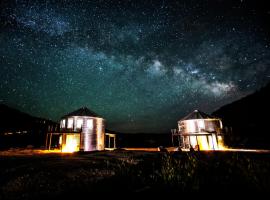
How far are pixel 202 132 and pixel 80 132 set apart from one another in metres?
22.0

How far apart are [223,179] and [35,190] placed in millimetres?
7052

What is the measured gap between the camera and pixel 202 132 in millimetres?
34375

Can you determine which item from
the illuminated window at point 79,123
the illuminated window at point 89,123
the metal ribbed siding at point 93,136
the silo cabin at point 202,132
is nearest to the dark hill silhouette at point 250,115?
the silo cabin at point 202,132

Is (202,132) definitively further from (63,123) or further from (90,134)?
(63,123)

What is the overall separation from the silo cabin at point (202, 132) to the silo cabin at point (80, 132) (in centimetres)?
1630

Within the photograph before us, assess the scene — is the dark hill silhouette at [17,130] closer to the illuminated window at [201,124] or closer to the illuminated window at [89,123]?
the illuminated window at [89,123]

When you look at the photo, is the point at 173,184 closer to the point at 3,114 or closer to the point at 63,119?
the point at 63,119

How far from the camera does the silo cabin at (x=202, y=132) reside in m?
35.1

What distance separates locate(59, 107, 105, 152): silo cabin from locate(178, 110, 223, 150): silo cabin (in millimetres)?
16300

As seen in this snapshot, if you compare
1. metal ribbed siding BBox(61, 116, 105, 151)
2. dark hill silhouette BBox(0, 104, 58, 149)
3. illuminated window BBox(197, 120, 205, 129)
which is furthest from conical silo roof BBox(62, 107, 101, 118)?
dark hill silhouette BBox(0, 104, 58, 149)

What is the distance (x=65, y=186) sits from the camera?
7727mm

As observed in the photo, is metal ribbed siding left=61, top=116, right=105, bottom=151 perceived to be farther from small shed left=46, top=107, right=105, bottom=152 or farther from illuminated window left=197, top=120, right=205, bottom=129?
illuminated window left=197, top=120, right=205, bottom=129

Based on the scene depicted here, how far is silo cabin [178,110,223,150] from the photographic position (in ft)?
115

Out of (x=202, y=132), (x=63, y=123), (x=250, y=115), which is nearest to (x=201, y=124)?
(x=202, y=132)
